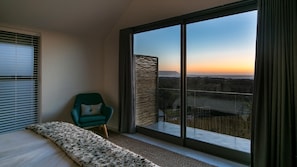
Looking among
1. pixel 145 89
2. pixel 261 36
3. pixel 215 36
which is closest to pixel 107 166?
pixel 261 36

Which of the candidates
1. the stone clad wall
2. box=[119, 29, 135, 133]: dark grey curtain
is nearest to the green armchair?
box=[119, 29, 135, 133]: dark grey curtain

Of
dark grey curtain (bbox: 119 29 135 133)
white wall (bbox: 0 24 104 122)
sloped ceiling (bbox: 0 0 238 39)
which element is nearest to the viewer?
sloped ceiling (bbox: 0 0 238 39)

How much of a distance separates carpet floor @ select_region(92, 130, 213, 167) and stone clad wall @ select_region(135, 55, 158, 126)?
594 mm

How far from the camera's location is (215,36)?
122 inches

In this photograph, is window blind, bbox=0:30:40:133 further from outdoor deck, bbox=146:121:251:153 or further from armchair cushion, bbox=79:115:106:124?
outdoor deck, bbox=146:121:251:153

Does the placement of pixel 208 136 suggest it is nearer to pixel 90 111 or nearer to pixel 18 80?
pixel 90 111

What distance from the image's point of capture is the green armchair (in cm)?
358

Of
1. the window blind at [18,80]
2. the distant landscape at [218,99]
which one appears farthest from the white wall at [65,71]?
the distant landscape at [218,99]

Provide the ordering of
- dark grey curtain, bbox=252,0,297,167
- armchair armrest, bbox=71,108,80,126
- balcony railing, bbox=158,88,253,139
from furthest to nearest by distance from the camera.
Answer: armchair armrest, bbox=71,108,80,126 → balcony railing, bbox=158,88,253,139 → dark grey curtain, bbox=252,0,297,167

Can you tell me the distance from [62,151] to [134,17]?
3.07 m

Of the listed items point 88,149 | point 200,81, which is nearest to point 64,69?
point 200,81

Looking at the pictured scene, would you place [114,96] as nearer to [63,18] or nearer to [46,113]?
[46,113]

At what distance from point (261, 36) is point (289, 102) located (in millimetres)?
791

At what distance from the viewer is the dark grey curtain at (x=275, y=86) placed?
209cm
